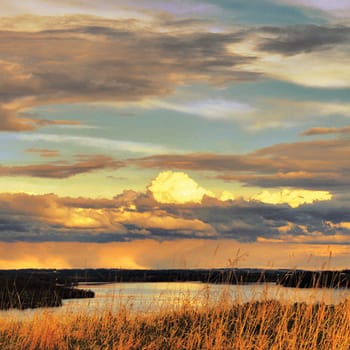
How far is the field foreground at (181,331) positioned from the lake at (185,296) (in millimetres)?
217

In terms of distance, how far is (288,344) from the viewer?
12680mm

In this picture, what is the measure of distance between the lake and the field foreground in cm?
22

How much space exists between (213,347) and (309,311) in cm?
377

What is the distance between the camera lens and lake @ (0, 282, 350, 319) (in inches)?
627

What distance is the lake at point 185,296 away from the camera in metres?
15.9

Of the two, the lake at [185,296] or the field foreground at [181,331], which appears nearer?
the field foreground at [181,331]

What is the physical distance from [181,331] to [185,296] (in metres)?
2.26

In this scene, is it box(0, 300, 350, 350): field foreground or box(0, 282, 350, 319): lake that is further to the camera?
box(0, 282, 350, 319): lake

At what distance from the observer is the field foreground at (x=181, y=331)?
13.0 meters

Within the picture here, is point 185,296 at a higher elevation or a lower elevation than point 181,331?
higher

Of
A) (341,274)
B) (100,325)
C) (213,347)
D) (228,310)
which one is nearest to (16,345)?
(100,325)

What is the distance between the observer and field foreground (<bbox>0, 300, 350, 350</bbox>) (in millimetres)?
12984

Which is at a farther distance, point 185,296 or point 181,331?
point 185,296

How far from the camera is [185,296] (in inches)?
667
